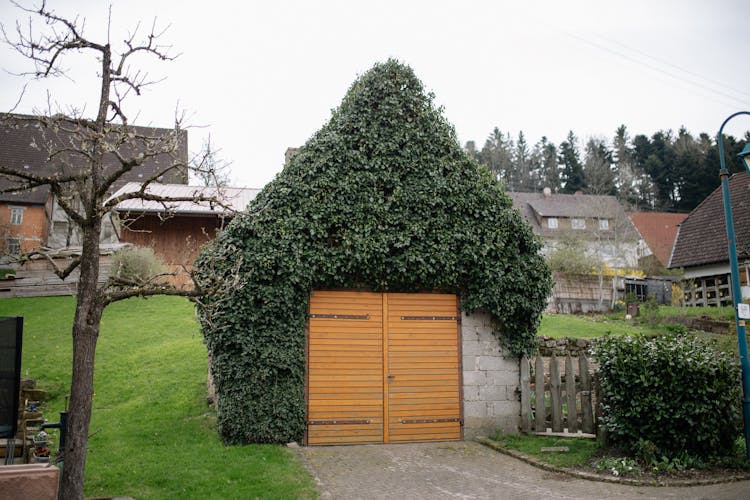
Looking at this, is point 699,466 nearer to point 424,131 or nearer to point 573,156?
point 424,131

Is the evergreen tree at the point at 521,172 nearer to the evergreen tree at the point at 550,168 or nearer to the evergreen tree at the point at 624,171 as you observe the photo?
the evergreen tree at the point at 550,168

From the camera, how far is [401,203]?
36.6 feet

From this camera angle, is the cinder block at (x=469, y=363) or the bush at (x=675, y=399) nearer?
the bush at (x=675, y=399)

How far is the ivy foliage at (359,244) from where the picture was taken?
32.9 feet

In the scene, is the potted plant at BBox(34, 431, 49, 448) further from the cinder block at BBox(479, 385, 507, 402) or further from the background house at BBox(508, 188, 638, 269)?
the background house at BBox(508, 188, 638, 269)

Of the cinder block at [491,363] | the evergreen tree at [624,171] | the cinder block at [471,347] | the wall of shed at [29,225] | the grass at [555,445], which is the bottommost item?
the grass at [555,445]

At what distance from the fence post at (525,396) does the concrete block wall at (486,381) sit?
10 cm

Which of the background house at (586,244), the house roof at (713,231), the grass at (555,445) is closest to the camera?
the grass at (555,445)

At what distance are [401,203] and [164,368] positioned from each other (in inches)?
293

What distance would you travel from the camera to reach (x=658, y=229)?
50.2m

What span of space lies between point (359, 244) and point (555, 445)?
15.6ft

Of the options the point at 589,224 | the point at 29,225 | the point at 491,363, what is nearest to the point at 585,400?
the point at 491,363

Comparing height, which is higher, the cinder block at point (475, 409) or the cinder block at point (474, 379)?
the cinder block at point (474, 379)

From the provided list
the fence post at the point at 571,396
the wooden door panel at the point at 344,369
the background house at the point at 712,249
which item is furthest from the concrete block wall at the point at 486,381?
the background house at the point at 712,249
